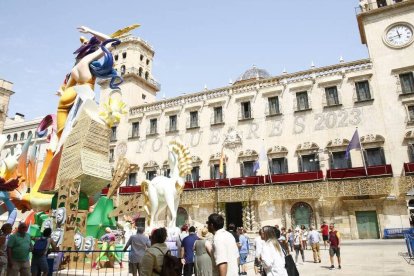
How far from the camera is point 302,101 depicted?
23312 millimetres

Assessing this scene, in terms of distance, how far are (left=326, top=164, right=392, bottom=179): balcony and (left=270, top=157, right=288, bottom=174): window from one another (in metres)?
3.18

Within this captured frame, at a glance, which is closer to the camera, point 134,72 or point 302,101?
point 302,101

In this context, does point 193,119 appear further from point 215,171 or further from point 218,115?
point 215,171

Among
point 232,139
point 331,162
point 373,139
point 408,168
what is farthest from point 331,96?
point 232,139

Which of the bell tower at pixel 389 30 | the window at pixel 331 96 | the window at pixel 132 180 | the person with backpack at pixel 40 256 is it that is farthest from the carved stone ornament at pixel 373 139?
the person with backpack at pixel 40 256

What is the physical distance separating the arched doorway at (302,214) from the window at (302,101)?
23.3ft

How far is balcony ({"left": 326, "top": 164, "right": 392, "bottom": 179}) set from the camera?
1916cm

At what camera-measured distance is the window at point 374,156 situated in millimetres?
19953

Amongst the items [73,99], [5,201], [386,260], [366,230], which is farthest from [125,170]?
[366,230]

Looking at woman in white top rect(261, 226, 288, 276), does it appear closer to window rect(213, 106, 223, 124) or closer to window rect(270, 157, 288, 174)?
window rect(270, 157, 288, 174)

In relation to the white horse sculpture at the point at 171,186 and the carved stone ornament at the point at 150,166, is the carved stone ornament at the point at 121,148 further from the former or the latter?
the white horse sculpture at the point at 171,186

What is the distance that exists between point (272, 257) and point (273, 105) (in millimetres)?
20968

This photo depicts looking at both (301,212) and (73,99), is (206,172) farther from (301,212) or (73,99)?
(73,99)

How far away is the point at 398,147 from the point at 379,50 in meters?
7.13
